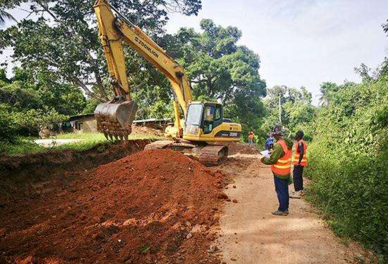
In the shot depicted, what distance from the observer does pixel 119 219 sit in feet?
17.0

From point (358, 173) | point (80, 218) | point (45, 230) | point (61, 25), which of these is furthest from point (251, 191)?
point (61, 25)

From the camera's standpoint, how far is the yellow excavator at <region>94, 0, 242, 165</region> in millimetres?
9742

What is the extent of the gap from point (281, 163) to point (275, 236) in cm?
145

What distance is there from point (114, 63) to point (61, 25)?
10147 millimetres

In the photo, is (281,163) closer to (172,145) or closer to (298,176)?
(298,176)

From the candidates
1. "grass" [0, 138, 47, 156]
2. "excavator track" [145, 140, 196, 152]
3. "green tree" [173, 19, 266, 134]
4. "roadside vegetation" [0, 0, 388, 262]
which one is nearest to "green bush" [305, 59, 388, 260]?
"roadside vegetation" [0, 0, 388, 262]

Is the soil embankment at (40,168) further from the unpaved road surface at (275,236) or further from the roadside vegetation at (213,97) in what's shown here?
the unpaved road surface at (275,236)

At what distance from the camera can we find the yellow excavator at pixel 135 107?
974 cm

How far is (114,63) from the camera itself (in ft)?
32.8

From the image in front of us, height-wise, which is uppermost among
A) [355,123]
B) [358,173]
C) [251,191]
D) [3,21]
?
[3,21]

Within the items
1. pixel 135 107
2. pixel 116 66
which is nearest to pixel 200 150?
pixel 135 107

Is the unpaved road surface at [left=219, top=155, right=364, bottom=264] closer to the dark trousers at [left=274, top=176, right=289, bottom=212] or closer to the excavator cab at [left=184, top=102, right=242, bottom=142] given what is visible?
the dark trousers at [left=274, top=176, right=289, bottom=212]

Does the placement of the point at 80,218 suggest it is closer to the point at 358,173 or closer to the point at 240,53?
the point at 358,173

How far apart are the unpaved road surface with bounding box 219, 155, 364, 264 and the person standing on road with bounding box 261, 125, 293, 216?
0.98 ft
